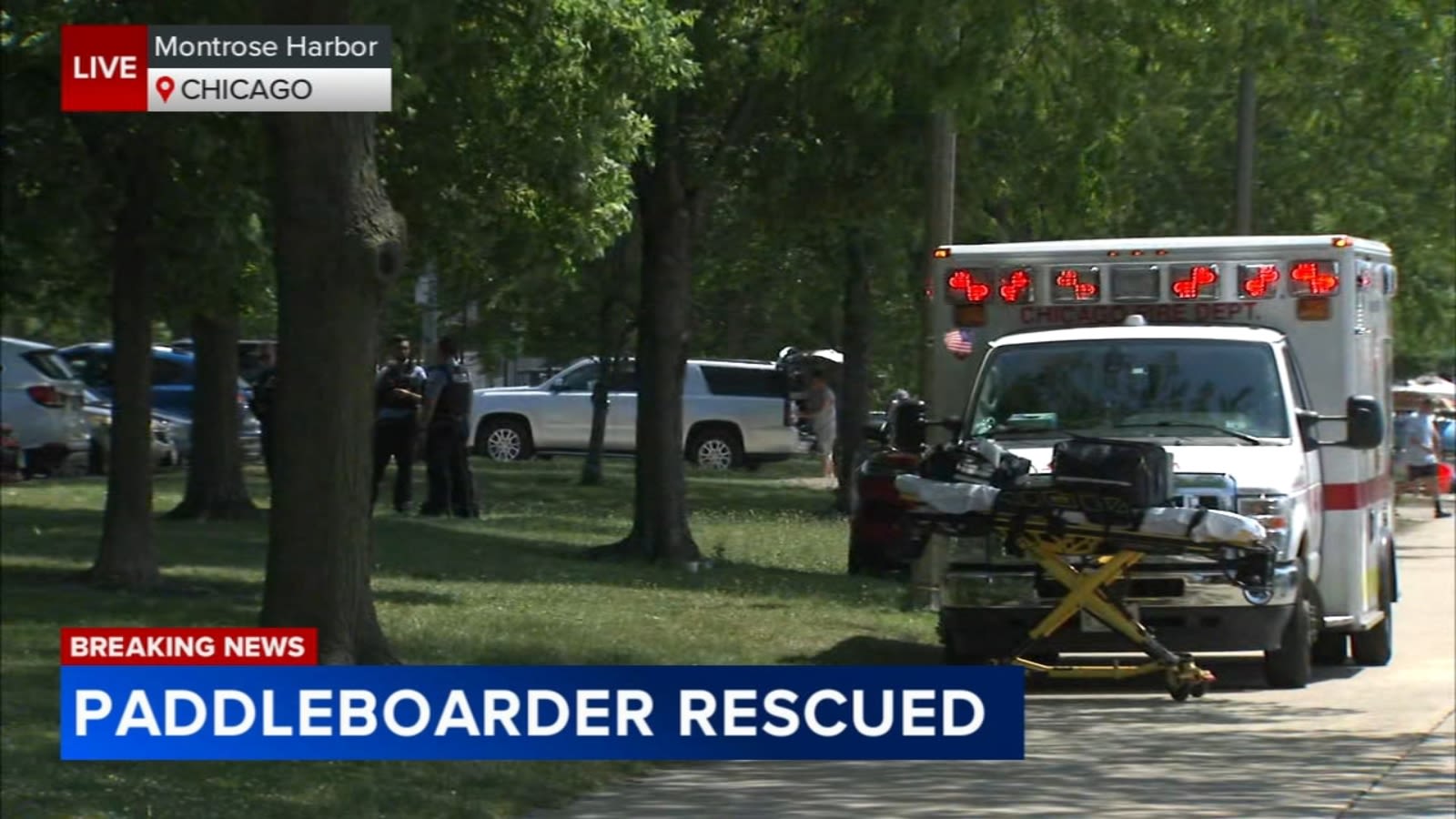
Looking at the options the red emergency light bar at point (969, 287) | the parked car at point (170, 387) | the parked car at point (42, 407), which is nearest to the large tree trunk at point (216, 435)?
the parked car at point (42, 407)

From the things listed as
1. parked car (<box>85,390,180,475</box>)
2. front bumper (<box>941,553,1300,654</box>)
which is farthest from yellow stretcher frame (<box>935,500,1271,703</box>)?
parked car (<box>85,390,180,475</box>)

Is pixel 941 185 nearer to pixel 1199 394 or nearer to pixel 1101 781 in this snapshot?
pixel 1199 394

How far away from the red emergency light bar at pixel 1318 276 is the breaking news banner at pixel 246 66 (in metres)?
6.05

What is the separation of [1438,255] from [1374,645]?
16352mm

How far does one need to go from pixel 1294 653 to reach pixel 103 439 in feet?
67.7

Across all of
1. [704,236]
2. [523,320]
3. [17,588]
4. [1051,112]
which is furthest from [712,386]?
[17,588]

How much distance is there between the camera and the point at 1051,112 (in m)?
18.5

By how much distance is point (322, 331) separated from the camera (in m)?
10.9

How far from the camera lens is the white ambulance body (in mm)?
12414

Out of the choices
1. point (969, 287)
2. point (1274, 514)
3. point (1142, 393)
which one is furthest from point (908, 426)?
point (1274, 514)

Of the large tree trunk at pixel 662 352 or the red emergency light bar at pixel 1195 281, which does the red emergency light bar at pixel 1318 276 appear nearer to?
the red emergency light bar at pixel 1195 281

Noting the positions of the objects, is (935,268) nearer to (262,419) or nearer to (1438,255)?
(262,419)

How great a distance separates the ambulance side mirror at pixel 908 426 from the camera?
14.1 metres

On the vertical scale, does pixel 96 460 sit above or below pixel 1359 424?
below
